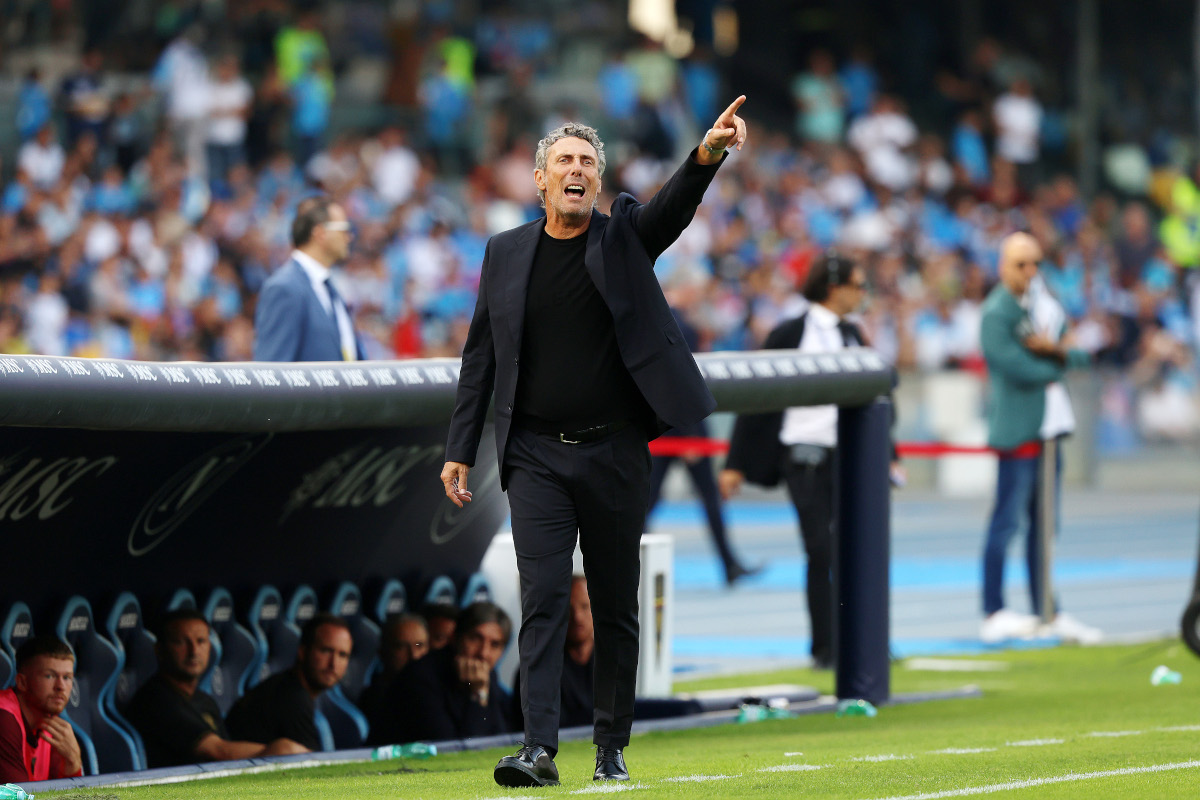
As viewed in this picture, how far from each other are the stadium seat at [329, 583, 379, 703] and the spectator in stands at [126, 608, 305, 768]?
1.72 ft

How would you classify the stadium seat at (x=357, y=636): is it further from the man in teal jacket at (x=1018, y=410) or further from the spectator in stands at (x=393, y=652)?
the man in teal jacket at (x=1018, y=410)

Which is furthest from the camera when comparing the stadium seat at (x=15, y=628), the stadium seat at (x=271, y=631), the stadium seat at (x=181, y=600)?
the stadium seat at (x=271, y=631)

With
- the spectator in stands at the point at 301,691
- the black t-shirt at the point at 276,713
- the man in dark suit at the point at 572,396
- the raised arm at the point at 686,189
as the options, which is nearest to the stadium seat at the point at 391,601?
the spectator in stands at the point at 301,691

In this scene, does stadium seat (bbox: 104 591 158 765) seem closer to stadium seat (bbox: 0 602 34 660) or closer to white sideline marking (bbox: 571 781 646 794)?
stadium seat (bbox: 0 602 34 660)

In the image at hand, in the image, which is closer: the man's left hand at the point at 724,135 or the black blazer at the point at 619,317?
the man's left hand at the point at 724,135

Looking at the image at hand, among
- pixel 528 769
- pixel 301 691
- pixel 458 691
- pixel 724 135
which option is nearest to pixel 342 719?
pixel 301 691

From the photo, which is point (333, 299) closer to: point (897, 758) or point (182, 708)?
point (182, 708)

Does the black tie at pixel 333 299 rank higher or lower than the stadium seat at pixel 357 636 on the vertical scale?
higher

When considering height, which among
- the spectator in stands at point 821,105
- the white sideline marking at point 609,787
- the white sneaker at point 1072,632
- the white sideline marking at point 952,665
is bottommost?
the white sideline marking at point 952,665

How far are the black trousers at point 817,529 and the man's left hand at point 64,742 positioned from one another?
4.65m

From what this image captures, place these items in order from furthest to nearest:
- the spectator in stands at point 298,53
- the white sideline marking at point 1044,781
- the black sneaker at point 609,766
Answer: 1. the spectator in stands at point 298,53
2. the black sneaker at point 609,766
3. the white sideline marking at point 1044,781

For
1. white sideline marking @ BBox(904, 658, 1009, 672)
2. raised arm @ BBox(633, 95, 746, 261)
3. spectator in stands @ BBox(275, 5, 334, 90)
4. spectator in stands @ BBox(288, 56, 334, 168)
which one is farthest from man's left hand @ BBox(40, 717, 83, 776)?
spectator in stands @ BBox(275, 5, 334, 90)

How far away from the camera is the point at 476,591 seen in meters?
8.34

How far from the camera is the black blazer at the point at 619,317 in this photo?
593 centimetres
